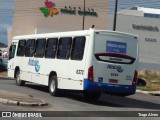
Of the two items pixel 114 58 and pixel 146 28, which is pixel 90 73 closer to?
pixel 114 58

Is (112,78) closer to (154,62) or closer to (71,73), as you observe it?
(71,73)

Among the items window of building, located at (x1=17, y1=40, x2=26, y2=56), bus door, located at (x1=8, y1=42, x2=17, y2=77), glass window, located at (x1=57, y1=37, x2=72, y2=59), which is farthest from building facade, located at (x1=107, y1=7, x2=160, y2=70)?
glass window, located at (x1=57, y1=37, x2=72, y2=59)

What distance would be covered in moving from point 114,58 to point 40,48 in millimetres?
5558

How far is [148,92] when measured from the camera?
31.3 metres

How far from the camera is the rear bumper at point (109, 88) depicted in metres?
19.2

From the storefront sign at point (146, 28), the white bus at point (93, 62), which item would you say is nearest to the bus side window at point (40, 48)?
the white bus at point (93, 62)

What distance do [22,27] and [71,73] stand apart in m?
64.0

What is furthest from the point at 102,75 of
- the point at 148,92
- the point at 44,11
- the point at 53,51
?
the point at 44,11

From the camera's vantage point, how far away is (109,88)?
64.3ft

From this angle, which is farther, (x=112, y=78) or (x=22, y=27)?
(x=22, y=27)

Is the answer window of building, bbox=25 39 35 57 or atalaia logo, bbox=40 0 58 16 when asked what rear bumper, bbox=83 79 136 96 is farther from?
atalaia logo, bbox=40 0 58 16

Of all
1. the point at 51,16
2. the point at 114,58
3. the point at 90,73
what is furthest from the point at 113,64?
the point at 51,16

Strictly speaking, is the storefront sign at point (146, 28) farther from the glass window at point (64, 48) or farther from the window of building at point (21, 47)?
the glass window at point (64, 48)

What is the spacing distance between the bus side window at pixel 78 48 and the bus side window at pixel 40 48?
3372 millimetres
